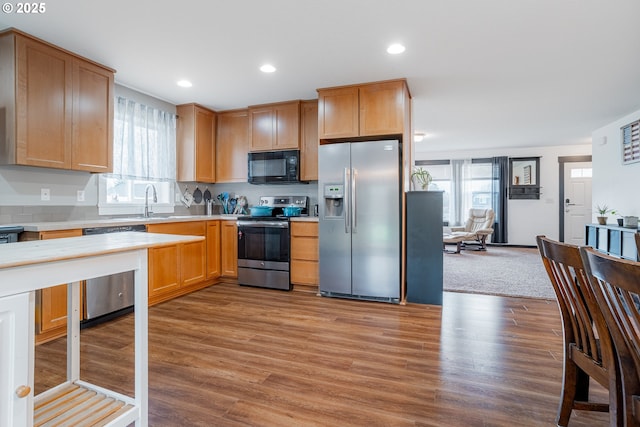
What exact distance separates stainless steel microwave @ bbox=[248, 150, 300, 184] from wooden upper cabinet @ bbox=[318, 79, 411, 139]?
61cm

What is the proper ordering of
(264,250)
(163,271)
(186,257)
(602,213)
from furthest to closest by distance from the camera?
(602,213), (264,250), (186,257), (163,271)

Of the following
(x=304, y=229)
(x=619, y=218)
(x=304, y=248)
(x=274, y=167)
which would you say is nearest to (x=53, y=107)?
(x=274, y=167)

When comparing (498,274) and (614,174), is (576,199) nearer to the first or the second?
(614,174)

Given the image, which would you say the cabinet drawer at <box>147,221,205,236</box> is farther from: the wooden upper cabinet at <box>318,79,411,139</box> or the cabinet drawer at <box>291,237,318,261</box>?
the wooden upper cabinet at <box>318,79,411,139</box>

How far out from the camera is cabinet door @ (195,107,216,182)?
4484 mm

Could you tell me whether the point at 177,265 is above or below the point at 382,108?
below

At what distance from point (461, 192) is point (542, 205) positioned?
5.94 feet

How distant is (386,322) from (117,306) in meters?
2.50

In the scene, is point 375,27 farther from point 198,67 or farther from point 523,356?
point 523,356

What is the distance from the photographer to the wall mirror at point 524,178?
775 cm

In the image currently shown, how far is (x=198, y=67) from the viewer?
3.28 metres

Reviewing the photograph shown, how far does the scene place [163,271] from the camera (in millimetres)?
3521

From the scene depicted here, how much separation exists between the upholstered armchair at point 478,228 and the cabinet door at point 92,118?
659 centimetres

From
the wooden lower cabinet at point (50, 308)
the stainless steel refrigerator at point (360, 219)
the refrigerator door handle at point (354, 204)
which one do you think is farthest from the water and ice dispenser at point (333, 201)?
the wooden lower cabinet at point (50, 308)
